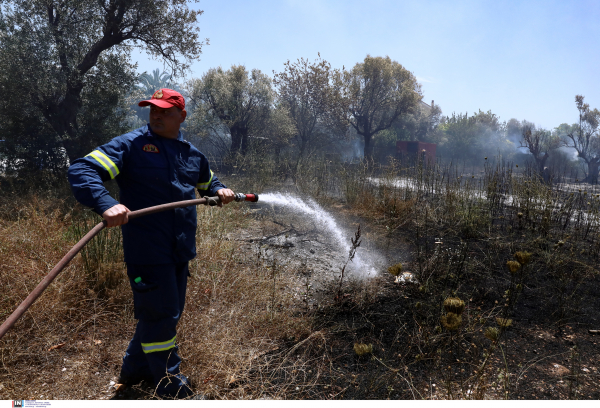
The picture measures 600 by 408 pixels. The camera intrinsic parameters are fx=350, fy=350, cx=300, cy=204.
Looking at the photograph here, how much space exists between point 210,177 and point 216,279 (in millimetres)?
1385

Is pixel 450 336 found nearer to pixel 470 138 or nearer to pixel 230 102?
pixel 230 102

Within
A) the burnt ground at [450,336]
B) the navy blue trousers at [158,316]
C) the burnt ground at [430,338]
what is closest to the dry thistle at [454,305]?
the burnt ground at [450,336]

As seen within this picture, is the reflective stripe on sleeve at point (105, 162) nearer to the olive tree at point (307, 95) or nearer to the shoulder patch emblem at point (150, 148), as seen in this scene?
the shoulder patch emblem at point (150, 148)

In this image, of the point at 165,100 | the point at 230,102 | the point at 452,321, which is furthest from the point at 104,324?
the point at 230,102

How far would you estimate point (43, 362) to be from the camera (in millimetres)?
2350

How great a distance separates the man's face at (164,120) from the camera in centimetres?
212

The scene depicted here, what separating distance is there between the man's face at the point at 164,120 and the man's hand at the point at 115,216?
2.23ft

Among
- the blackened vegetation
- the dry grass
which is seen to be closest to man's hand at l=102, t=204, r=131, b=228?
the dry grass

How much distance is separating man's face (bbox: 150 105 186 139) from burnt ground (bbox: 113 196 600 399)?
1.61 m

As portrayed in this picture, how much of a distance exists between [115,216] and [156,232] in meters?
0.41

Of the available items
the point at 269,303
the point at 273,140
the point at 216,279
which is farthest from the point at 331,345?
Result: the point at 273,140
